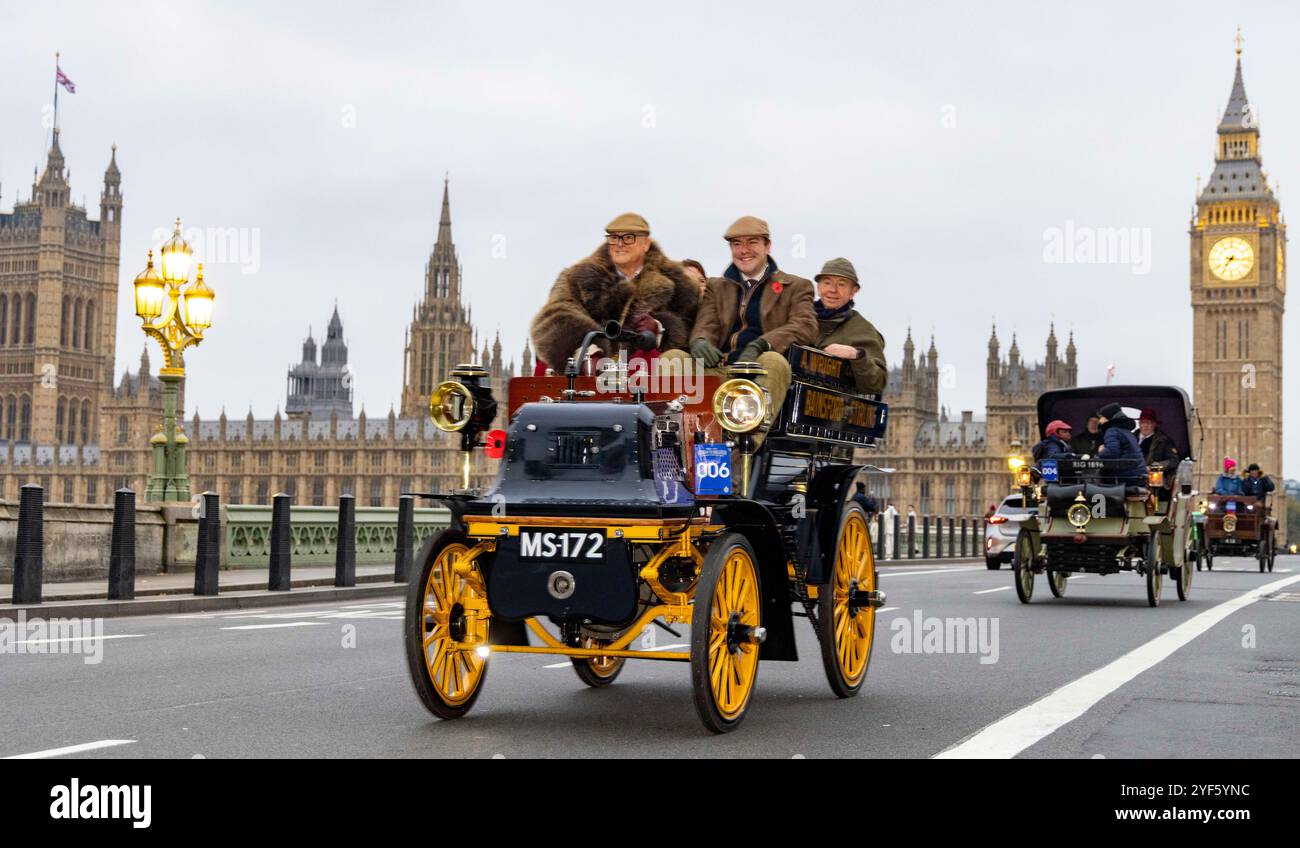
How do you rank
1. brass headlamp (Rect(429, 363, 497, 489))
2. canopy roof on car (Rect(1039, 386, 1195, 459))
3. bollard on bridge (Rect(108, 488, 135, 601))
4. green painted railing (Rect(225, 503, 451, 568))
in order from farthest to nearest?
green painted railing (Rect(225, 503, 451, 568)) < canopy roof on car (Rect(1039, 386, 1195, 459)) < bollard on bridge (Rect(108, 488, 135, 601)) < brass headlamp (Rect(429, 363, 497, 489))

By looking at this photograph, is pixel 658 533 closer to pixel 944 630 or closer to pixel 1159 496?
pixel 944 630

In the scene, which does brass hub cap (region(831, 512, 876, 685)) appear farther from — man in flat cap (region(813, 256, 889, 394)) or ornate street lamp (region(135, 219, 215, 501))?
ornate street lamp (region(135, 219, 215, 501))

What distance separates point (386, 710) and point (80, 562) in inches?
489

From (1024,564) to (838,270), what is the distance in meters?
8.81

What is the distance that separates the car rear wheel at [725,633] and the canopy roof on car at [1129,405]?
1225cm

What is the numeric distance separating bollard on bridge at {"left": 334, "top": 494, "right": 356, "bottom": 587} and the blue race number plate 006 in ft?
43.4

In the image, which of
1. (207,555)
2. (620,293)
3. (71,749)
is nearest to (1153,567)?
(207,555)

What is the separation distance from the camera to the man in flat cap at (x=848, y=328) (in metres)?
9.05

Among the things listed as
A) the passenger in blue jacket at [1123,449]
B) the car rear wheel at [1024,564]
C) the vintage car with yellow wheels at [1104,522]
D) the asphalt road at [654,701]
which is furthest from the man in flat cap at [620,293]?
the passenger in blue jacket at [1123,449]

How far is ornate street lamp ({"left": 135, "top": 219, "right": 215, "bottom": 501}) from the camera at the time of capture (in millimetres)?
20891

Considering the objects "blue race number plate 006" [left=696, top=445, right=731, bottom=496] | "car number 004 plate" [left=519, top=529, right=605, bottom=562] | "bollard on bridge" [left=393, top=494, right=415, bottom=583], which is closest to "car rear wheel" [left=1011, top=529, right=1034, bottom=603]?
"bollard on bridge" [left=393, top=494, right=415, bottom=583]

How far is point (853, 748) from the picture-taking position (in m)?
6.48

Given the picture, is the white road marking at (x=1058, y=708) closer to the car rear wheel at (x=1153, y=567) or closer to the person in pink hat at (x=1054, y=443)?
the car rear wheel at (x=1153, y=567)
